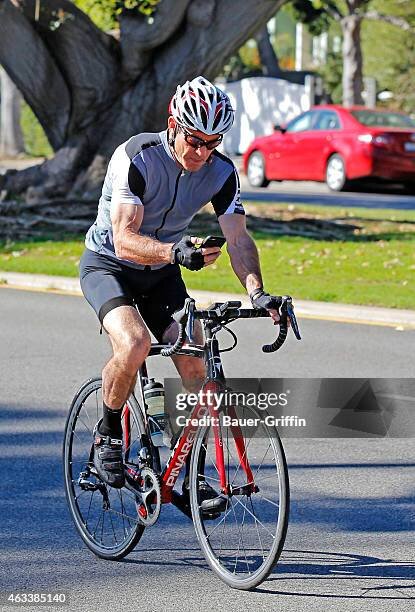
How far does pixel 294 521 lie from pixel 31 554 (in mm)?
1240

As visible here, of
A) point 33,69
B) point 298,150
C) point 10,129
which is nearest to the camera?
point 33,69

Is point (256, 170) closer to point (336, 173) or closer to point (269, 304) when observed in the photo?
point (336, 173)

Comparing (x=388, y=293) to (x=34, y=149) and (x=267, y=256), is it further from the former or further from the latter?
(x=34, y=149)

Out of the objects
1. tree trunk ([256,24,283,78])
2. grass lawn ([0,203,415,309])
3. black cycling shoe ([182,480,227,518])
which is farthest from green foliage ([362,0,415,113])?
black cycling shoe ([182,480,227,518])

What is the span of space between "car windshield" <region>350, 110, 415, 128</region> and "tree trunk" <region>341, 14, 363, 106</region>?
58.0ft

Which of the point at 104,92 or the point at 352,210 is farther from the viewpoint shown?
the point at 352,210

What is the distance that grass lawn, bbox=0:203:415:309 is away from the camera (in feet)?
47.1

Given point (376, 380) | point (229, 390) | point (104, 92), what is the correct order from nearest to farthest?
point (229, 390) → point (376, 380) → point (104, 92)

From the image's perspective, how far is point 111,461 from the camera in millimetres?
5809

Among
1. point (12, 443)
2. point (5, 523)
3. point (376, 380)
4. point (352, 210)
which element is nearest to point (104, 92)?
point (352, 210)

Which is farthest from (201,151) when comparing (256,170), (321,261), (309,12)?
(309,12)

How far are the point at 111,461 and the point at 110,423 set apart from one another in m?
0.15

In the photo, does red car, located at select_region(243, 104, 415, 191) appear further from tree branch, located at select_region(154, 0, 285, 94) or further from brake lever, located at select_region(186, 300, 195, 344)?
brake lever, located at select_region(186, 300, 195, 344)

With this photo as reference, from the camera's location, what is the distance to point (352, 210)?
22375 mm
